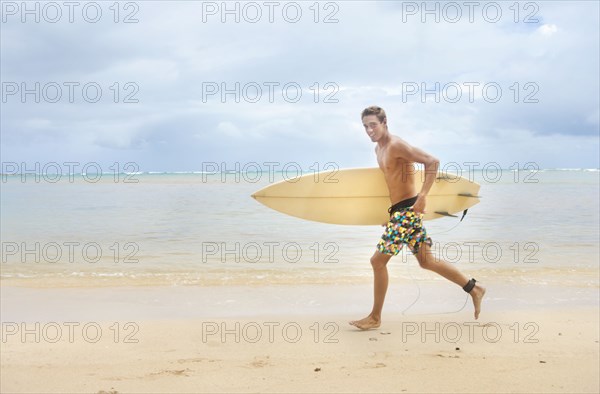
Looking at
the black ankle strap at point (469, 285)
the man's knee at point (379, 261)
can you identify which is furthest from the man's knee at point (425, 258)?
the black ankle strap at point (469, 285)

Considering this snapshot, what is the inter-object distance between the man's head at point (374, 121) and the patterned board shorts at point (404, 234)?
57 centimetres

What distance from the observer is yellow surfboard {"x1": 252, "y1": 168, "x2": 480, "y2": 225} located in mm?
4918

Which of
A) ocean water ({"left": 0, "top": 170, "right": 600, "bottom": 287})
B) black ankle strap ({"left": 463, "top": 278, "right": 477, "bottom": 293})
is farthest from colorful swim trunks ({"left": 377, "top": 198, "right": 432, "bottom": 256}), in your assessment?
ocean water ({"left": 0, "top": 170, "right": 600, "bottom": 287})

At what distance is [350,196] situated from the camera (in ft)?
16.3

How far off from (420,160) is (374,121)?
417 millimetres

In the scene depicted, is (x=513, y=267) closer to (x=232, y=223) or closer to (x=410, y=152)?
(x=410, y=152)

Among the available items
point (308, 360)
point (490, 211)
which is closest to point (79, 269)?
point (308, 360)

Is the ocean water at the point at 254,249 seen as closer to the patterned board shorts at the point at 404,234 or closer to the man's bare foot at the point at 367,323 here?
the man's bare foot at the point at 367,323

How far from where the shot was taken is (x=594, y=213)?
40.9 feet

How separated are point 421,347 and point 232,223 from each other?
7.60 meters

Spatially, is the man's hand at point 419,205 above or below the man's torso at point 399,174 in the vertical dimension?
below

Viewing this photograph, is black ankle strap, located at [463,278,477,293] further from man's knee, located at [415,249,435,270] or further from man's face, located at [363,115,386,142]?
man's face, located at [363,115,386,142]

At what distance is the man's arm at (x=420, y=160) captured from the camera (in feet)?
13.0

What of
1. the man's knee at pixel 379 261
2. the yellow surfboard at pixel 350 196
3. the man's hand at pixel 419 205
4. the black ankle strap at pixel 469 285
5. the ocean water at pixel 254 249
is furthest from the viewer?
the ocean water at pixel 254 249
